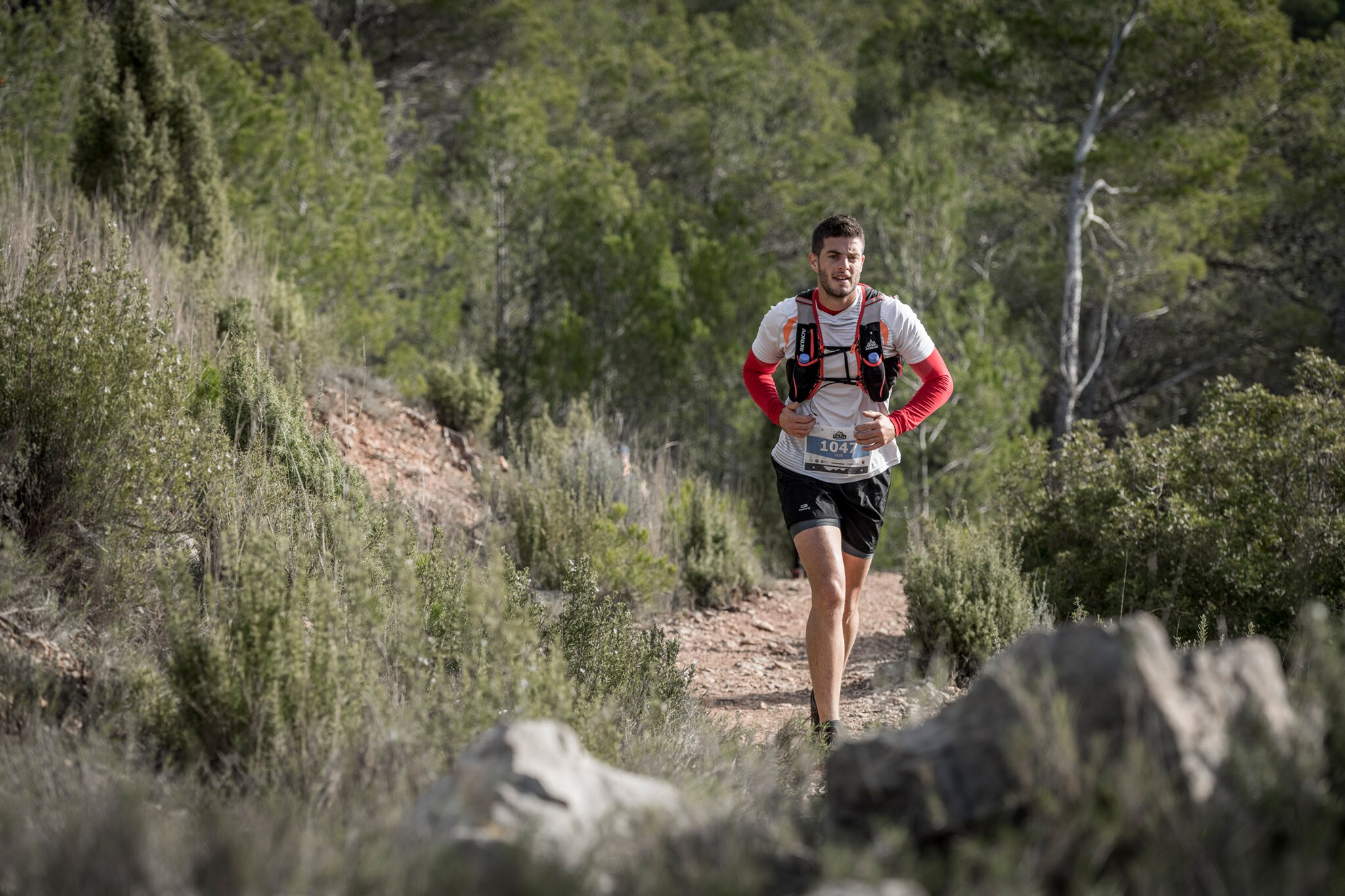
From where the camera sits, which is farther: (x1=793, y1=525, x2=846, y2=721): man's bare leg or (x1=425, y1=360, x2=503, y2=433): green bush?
(x1=425, y1=360, x2=503, y2=433): green bush

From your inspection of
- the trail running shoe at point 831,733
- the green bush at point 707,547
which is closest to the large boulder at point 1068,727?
the trail running shoe at point 831,733

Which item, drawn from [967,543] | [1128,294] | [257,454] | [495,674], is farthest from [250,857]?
[1128,294]

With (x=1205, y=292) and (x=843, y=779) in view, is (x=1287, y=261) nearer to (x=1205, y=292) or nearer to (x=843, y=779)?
(x=1205, y=292)

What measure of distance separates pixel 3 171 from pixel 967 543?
675 centimetres

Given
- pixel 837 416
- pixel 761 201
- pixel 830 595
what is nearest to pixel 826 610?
pixel 830 595


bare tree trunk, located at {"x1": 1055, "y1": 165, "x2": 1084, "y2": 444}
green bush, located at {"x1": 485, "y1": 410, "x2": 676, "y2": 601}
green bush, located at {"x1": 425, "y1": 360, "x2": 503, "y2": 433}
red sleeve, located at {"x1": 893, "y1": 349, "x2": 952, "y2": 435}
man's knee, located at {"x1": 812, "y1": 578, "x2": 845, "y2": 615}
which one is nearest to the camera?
man's knee, located at {"x1": 812, "y1": 578, "x2": 845, "y2": 615}

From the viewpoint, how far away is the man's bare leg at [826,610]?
11.8 ft

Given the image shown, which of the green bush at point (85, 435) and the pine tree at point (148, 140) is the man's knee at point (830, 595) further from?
the pine tree at point (148, 140)

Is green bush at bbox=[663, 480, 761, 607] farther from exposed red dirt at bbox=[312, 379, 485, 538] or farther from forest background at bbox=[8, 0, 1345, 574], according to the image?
forest background at bbox=[8, 0, 1345, 574]


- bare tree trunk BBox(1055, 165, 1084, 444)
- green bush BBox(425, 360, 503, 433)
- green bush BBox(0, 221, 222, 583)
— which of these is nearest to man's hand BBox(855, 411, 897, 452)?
green bush BBox(0, 221, 222, 583)

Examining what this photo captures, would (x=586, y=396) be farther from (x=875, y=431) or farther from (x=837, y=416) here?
(x=875, y=431)

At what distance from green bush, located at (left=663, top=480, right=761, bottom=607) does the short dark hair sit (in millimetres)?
3502

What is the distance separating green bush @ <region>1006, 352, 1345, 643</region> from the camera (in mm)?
4848

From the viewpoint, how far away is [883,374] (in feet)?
12.5
